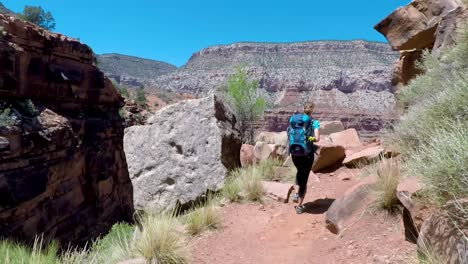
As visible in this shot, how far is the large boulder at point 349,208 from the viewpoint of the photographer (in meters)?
5.21

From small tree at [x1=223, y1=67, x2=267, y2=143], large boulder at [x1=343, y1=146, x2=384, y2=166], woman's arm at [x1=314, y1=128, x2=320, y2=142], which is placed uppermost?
small tree at [x1=223, y1=67, x2=267, y2=143]

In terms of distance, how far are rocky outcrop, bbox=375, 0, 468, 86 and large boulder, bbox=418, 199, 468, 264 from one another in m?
6.88

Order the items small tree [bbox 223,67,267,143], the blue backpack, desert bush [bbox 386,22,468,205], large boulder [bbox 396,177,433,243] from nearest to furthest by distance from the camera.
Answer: desert bush [bbox 386,22,468,205], large boulder [bbox 396,177,433,243], the blue backpack, small tree [bbox 223,67,267,143]

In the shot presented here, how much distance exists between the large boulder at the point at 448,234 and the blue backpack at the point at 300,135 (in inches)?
130

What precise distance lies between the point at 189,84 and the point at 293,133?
9033cm

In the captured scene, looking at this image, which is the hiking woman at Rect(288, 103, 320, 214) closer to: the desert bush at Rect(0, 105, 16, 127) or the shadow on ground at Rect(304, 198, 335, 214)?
the shadow on ground at Rect(304, 198, 335, 214)

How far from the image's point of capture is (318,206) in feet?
22.9

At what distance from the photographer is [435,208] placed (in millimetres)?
3447

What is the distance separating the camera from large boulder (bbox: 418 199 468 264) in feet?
8.99

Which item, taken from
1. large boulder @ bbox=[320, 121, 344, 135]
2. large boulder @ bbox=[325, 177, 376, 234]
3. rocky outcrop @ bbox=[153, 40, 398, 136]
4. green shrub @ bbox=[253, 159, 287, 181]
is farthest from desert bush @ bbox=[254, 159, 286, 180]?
rocky outcrop @ bbox=[153, 40, 398, 136]

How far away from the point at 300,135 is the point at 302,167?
0.58 meters

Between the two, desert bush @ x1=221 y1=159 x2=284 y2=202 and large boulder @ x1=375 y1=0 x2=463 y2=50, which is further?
large boulder @ x1=375 y1=0 x2=463 y2=50

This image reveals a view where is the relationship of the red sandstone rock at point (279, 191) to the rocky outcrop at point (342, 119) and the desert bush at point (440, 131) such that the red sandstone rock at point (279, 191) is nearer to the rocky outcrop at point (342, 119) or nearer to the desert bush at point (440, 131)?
the desert bush at point (440, 131)

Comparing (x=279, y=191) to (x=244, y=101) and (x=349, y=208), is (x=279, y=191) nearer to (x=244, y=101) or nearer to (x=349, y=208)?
(x=349, y=208)
